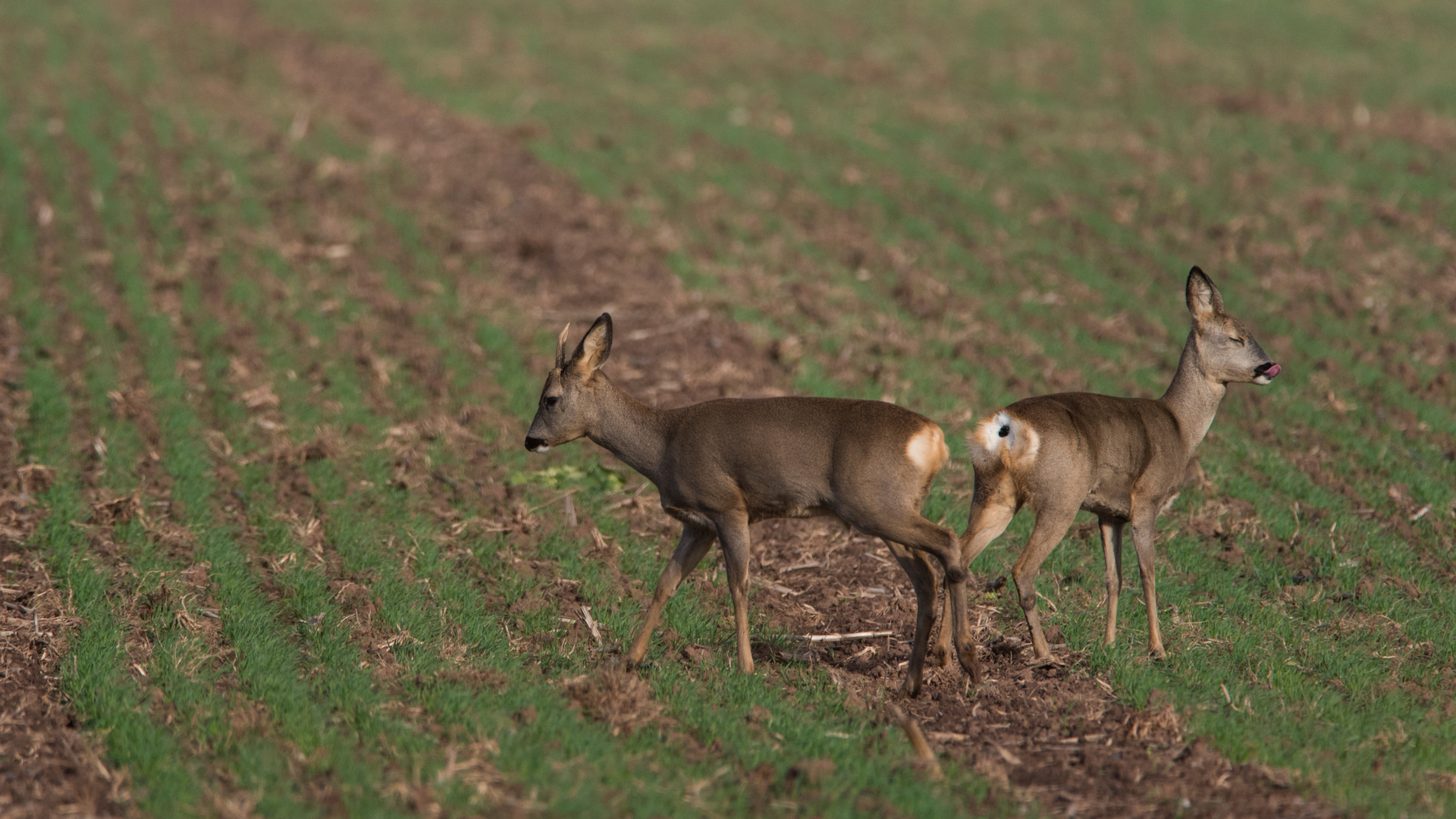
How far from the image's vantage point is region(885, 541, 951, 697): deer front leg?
7102 millimetres

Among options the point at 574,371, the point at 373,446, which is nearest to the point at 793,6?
the point at 373,446

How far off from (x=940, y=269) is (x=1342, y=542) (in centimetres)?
698

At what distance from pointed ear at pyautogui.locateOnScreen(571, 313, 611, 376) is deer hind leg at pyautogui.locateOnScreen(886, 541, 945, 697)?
202 centimetres

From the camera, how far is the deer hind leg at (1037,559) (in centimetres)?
749

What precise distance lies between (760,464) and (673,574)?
33.9 inches

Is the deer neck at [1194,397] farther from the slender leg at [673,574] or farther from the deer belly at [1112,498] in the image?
the slender leg at [673,574]

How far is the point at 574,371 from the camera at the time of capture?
8078 millimetres

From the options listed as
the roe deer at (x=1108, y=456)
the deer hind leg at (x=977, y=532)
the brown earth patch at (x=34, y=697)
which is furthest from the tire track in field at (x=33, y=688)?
the roe deer at (x=1108, y=456)

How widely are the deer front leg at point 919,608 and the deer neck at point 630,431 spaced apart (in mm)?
1440

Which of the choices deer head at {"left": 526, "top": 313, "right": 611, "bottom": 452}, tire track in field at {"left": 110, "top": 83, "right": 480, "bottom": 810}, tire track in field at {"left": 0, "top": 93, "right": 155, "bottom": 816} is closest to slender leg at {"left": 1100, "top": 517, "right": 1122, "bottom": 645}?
deer head at {"left": 526, "top": 313, "right": 611, "bottom": 452}

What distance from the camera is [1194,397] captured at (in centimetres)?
854

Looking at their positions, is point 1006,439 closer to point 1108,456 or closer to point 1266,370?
point 1108,456

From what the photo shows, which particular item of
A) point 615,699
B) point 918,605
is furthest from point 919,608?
point 615,699

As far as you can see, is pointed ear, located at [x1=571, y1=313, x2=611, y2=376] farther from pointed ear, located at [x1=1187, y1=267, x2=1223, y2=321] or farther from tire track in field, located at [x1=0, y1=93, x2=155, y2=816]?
pointed ear, located at [x1=1187, y1=267, x2=1223, y2=321]
